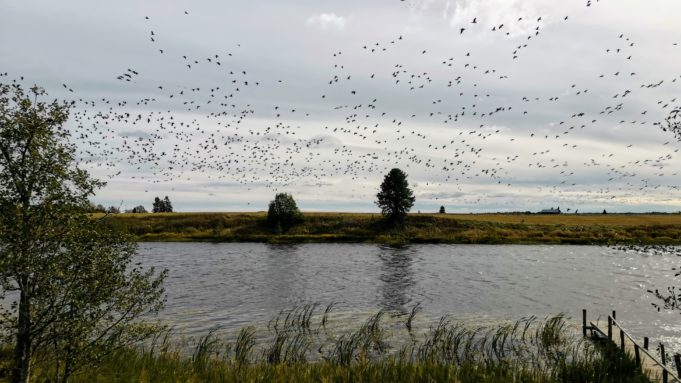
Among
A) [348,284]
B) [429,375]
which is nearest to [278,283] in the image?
[348,284]

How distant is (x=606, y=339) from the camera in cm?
2914

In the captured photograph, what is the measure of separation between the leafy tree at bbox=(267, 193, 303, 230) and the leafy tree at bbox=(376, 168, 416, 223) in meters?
21.6

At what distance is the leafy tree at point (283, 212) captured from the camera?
12100 cm

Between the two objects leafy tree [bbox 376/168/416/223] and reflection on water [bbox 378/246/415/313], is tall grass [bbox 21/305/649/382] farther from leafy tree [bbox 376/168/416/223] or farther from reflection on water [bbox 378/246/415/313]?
leafy tree [bbox 376/168/416/223]

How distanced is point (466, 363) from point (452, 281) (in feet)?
118

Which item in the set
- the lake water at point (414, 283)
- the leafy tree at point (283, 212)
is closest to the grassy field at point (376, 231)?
the leafy tree at point (283, 212)

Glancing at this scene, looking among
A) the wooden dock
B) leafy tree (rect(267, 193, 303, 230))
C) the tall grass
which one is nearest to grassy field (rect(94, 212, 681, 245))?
leafy tree (rect(267, 193, 303, 230))

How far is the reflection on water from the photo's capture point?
4280cm

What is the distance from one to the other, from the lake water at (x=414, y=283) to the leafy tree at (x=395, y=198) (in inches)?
1149

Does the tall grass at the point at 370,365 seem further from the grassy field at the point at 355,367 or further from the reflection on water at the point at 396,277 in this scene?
the reflection on water at the point at 396,277

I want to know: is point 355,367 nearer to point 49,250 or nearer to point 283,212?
Answer: point 49,250

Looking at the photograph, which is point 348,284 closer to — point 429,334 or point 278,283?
point 278,283

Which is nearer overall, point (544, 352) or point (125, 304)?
point (125, 304)

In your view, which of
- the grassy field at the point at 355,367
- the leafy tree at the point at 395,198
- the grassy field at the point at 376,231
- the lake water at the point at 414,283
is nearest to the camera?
the grassy field at the point at 355,367
